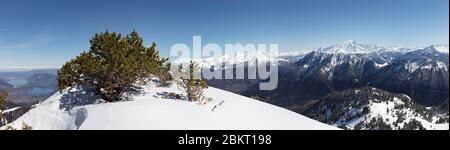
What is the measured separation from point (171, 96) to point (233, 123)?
7.70 m

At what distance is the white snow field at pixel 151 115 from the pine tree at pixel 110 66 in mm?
1341

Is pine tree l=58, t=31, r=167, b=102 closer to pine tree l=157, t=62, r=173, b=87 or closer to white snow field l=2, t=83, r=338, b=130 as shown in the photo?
white snow field l=2, t=83, r=338, b=130

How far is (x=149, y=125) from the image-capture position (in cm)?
1461

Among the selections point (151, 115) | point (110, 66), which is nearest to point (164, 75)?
point (110, 66)

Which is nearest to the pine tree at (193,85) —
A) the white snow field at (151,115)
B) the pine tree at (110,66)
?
the white snow field at (151,115)

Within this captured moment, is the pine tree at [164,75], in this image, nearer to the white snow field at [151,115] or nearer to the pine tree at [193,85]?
the white snow field at [151,115]

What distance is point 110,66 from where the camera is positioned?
70.5 ft

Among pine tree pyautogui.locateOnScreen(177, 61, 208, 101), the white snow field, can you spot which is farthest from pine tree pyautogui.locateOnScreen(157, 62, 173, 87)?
pine tree pyautogui.locateOnScreen(177, 61, 208, 101)

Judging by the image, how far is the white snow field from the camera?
1497 cm

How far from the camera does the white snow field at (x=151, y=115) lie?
49.1 feet

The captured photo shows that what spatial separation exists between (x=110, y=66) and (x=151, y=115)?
6.86 meters

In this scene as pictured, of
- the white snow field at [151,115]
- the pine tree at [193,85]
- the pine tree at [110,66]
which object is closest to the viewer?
the white snow field at [151,115]
